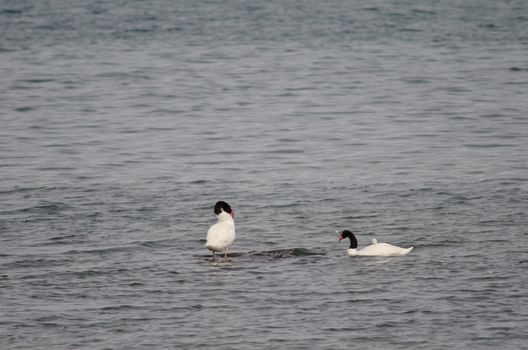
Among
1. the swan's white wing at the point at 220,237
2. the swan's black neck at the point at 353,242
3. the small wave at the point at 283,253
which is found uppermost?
the swan's white wing at the point at 220,237

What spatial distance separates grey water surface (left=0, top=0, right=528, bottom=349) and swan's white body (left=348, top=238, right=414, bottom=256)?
0.58 feet

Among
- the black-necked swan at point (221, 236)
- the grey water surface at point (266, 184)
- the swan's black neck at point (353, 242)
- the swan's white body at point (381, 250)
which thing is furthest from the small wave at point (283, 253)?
the swan's white body at point (381, 250)

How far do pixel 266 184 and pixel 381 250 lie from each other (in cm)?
653

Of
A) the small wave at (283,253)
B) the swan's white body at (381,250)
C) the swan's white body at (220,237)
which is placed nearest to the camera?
the swan's white body at (381,250)

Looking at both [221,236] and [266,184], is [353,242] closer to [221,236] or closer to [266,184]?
[221,236]

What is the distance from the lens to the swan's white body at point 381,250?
50.9 ft

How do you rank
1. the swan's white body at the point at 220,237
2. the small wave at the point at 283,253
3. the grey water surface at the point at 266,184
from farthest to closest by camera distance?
the small wave at the point at 283,253, the swan's white body at the point at 220,237, the grey water surface at the point at 266,184

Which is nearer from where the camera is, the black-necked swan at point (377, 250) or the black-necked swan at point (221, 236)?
the black-necked swan at point (377, 250)

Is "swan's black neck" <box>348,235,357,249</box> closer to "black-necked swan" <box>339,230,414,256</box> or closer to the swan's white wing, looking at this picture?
"black-necked swan" <box>339,230,414,256</box>

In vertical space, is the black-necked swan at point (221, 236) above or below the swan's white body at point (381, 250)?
above

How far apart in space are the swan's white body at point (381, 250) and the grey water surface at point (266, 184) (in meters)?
0.18

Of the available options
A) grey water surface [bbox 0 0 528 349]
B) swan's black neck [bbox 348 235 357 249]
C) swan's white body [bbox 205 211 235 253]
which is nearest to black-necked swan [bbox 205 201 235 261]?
swan's white body [bbox 205 211 235 253]

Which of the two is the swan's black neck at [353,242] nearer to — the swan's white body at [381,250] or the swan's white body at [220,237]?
the swan's white body at [381,250]

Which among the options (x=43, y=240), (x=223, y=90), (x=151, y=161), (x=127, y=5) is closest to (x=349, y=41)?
(x=223, y=90)
